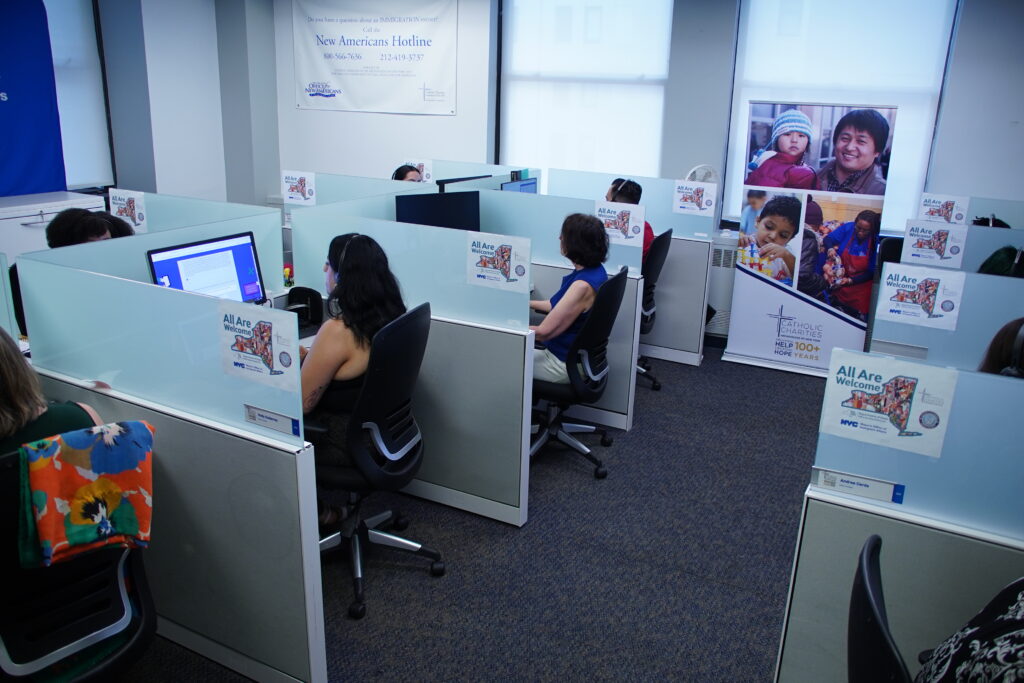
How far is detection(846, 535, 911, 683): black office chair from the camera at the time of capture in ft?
3.51

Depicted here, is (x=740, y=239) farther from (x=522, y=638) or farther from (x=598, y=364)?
(x=522, y=638)

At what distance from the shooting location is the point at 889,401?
149 centimetres

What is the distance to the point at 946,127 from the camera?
485 cm

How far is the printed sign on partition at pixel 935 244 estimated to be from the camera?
3.67 m

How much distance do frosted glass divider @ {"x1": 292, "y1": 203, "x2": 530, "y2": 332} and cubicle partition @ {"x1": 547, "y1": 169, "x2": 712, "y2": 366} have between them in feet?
7.66

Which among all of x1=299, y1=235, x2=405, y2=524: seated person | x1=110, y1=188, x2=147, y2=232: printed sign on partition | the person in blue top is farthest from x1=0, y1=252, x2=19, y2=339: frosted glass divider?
the person in blue top

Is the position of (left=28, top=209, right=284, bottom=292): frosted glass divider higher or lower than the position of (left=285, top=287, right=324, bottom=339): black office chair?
higher

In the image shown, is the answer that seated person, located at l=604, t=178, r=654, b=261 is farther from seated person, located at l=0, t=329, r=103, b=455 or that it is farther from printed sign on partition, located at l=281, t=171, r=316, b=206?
seated person, located at l=0, t=329, r=103, b=455

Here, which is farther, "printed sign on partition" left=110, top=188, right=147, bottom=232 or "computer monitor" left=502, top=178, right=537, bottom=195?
"computer monitor" left=502, top=178, right=537, bottom=195

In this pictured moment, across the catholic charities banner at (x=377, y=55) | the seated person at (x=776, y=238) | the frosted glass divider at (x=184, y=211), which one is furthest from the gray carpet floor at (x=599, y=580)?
the catholic charities banner at (x=377, y=55)

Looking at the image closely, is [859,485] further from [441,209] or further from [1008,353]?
[441,209]

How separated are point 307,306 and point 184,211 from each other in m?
1.00

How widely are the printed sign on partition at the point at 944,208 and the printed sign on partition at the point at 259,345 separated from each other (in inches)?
161

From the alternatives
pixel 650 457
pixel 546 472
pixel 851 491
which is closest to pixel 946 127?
pixel 650 457
